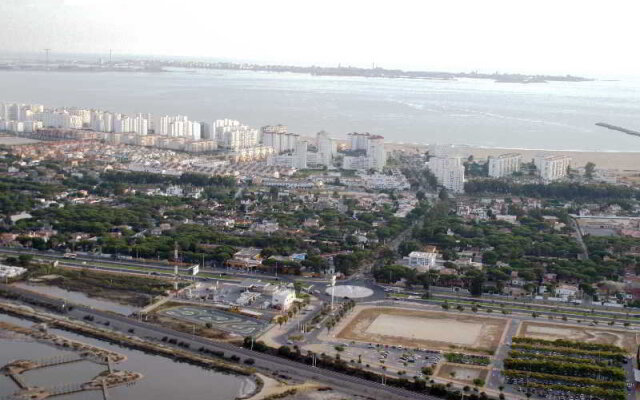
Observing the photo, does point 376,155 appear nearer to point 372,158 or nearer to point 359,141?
point 372,158

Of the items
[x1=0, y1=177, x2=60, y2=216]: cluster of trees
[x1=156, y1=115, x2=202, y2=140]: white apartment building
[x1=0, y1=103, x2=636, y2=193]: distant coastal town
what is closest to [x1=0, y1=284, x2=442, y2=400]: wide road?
[x1=0, y1=177, x2=60, y2=216]: cluster of trees

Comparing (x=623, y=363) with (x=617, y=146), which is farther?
(x=617, y=146)

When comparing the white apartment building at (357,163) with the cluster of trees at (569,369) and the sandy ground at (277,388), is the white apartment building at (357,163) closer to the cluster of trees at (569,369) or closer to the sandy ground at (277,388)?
the cluster of trees at (569,369)

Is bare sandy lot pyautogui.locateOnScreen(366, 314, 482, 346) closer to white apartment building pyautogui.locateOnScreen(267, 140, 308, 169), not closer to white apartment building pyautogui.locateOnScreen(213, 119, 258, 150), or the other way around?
white apartment building pyautogui.locateOnScreen(267, 140, 308, 169)

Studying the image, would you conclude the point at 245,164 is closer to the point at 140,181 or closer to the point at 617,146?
the point at 140,181

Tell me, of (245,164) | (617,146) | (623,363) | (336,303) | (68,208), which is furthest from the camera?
(617,146)

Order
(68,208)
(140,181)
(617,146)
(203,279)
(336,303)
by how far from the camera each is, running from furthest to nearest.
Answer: (617,146), (140,181), (68,208), (203,279), (336,303)

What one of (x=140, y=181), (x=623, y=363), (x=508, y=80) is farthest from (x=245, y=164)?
(x=508, y=80)
